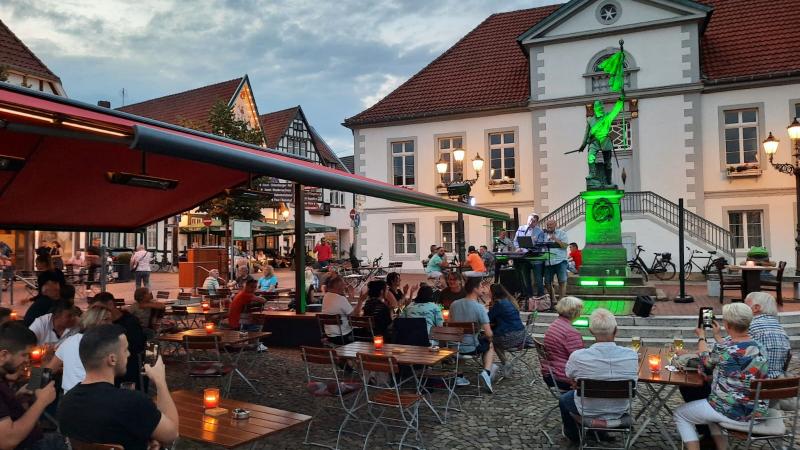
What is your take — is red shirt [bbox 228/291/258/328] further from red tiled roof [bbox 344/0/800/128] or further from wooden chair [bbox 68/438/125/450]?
red tiled roof [bbox 344/0/800/128]

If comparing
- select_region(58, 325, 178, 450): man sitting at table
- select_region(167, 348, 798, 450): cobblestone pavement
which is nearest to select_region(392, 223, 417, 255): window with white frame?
select_region(167, 348, 798, 450): cobblestone pavement

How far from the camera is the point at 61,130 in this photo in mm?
5289

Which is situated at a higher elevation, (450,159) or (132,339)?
(450,159)

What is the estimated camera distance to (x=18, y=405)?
9.12 feet

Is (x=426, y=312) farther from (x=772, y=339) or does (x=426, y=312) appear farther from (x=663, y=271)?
(x=663, y=271)

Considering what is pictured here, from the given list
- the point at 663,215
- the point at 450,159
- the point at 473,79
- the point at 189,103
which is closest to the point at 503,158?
the point at 450,159

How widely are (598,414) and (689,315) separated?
636 centimetres

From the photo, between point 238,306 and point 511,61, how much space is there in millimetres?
17983

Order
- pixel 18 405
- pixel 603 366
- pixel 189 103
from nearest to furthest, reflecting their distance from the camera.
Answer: pixel 18 405, pixel 603 366, pixel 189 103

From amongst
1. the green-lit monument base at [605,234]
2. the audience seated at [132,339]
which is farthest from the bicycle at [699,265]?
the audience seated at [132,339]

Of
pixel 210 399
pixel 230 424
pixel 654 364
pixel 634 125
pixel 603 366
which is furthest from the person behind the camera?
pixel 634 125

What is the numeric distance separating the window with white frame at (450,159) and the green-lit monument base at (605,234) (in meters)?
10.4

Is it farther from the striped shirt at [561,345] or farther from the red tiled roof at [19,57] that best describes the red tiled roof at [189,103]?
the striped shirt at [561,345]

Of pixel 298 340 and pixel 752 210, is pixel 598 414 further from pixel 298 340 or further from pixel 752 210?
pixel 752 210
